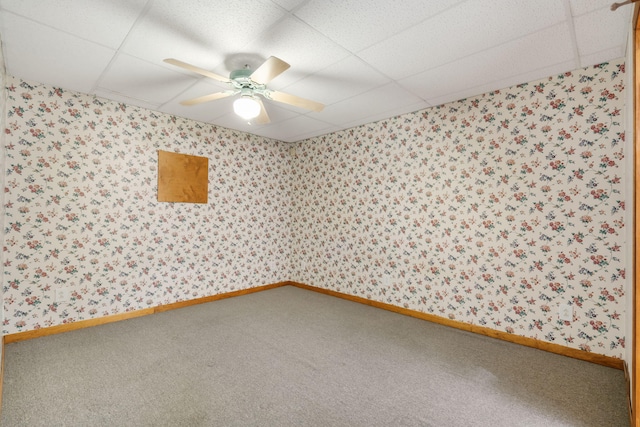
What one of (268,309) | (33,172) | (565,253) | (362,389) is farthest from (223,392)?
(565,253)

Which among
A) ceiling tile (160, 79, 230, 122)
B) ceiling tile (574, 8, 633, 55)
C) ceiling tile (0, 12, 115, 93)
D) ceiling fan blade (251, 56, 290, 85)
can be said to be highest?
ceiling tile (574, 8, 633, 55)

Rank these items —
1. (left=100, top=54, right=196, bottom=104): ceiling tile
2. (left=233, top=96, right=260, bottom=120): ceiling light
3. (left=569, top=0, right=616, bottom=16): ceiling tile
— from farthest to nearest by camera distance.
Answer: (left=100, top=54, right=196, bottom=104): ceiling tile, (left=233, top=96, right=260, bottom=120): ceiling light, (left=569, top=0, right=616, bottom=16): ceiling tile

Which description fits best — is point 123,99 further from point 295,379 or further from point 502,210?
point 502,210

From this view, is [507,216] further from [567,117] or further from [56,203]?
[56,203]

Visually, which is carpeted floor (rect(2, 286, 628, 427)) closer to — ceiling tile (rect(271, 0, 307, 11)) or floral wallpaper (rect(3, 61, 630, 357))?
floral wallpaper (rect(3, 61, 630, 357))

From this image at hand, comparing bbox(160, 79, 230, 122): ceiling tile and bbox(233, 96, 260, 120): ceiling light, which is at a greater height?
bbox(160, 79, 230, 122): ceiling tile

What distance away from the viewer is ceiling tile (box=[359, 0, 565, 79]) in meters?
1.68

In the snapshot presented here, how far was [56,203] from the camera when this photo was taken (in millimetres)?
2801

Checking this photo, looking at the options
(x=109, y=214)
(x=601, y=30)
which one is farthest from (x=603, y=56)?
(x=109, y=214)

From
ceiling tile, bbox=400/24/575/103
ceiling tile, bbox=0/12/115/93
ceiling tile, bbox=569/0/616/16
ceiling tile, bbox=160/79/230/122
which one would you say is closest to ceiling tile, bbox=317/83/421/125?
ceiling tile, bbox=400/24/575/103

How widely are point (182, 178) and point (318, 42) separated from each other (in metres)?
2.51

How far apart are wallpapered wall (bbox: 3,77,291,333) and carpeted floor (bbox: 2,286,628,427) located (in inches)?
18.8

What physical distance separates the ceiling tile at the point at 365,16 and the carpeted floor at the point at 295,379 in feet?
7.70

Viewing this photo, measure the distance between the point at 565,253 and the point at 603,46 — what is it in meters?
1.56
